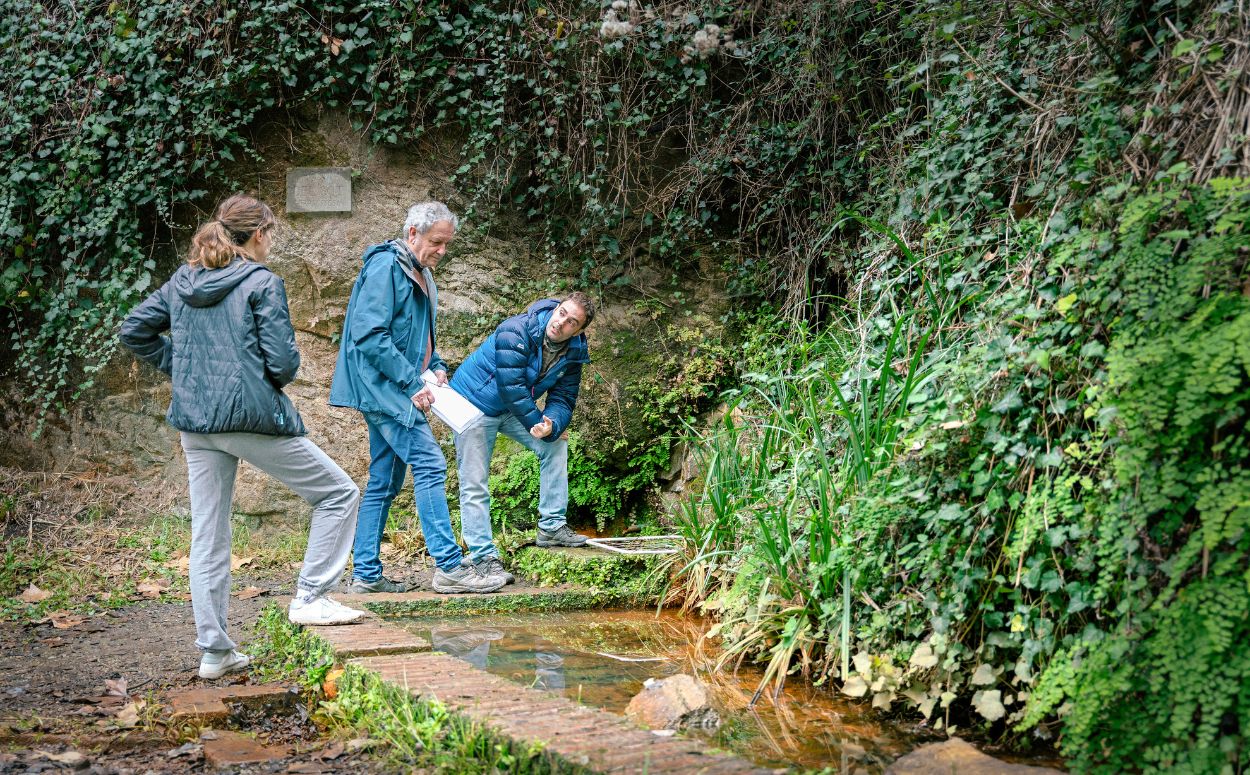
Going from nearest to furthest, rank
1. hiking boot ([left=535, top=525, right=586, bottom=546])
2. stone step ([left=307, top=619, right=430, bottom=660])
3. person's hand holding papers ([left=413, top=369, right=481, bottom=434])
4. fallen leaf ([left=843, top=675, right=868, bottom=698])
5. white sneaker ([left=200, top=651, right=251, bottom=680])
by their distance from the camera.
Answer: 1. fallen leaf ([left=843, top=675, right=868, bottom=698])
2. stone step ([left=307, top=619, right=430, bottom=660])
3. white sneaker ([left=200, top=651, right=251, bottom=680])
4. person's hand holding papers ([left=413, top=369, right=481, bottom=434])
5. hiking boot ([left=535, top=525, right=586, bottom=546])

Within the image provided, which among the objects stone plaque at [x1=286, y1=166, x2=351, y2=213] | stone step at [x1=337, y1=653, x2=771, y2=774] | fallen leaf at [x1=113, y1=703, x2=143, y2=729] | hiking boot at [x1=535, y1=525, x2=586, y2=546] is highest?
stone plaque at [x1=286, y1=166, x2=351, y2=213]

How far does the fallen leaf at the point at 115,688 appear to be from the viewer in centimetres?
383

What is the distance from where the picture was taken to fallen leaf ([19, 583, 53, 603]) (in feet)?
17.8

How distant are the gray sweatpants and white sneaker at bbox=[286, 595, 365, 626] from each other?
1.00ft

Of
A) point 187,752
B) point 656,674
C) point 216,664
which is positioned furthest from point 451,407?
point 187,752

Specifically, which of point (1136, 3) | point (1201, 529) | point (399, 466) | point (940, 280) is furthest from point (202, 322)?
point (1136, 3)

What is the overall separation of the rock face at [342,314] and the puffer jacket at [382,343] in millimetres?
2307

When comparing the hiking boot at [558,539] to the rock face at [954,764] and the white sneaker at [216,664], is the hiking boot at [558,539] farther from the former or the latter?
the rock face at [954,764]

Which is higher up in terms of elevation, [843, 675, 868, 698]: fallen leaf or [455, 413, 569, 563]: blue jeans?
[455, 413, 569, 563]: blue jeans

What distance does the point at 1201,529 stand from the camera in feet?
8.28

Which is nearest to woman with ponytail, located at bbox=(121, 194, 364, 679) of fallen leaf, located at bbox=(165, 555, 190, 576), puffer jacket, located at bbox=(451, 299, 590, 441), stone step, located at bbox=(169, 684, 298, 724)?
stone step, located at bbox=(169, 684, 298, 724)

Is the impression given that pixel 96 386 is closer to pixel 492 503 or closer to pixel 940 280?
pixel 492 503

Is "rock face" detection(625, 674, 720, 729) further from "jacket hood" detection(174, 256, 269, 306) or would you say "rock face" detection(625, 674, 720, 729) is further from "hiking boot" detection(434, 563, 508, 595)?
"jacket hood" detection(174, 256, 269, 306)

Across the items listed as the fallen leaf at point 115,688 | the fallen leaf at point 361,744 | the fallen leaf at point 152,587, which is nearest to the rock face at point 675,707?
the fallen leaf at point 361,744
